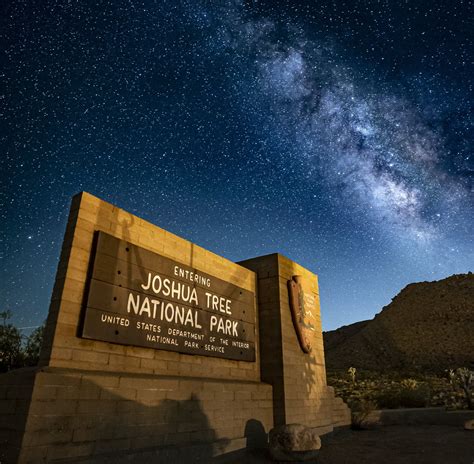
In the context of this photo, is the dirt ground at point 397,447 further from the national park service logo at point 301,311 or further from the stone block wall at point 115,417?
the national park service logo at point 301,311

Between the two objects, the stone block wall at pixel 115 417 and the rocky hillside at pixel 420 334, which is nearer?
the stone block wall at pixel 115 417

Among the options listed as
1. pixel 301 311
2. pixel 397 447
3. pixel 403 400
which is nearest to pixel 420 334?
pixel 403 400

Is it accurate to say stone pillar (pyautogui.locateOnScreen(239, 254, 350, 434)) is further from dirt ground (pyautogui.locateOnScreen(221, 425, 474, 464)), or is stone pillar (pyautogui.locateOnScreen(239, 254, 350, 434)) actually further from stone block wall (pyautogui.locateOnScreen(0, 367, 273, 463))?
stone block wall (pyautogui.locateOnScreen(0, 367, 273, 463))

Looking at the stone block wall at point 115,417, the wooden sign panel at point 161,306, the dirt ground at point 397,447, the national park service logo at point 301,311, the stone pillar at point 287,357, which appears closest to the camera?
the stone block wall at point 115,417

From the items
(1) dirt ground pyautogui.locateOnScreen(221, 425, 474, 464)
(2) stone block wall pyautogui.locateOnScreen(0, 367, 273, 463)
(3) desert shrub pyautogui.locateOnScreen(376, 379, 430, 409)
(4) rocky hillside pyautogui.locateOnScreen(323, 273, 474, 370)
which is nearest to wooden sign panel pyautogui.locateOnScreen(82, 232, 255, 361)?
(2) stone block wall pyautogui.locateOnScreen(0, 367, 273, 463)

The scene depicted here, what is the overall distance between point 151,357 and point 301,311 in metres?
5.49

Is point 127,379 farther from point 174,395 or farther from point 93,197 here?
point 93,197

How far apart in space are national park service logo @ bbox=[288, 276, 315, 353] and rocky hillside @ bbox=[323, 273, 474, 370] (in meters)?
37.5

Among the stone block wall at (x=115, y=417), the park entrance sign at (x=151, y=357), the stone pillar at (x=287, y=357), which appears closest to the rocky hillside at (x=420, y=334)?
the stone pillar at (x=287, y=357)

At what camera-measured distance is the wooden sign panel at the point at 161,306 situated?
6.52 meters

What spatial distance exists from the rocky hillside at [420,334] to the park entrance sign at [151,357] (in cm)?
3945

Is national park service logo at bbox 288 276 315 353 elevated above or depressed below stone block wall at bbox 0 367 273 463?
above

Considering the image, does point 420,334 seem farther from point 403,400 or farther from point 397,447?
point 397,447

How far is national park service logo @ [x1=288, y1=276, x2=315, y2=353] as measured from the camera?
10961 mm
